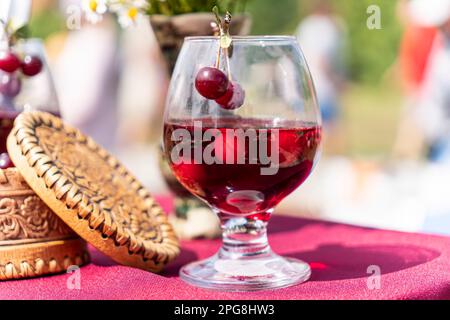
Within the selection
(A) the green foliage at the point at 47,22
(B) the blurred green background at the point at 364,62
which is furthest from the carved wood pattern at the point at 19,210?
(B) the blurred green background at the point at 364,62

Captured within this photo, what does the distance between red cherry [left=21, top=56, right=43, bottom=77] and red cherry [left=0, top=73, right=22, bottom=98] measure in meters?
0.02

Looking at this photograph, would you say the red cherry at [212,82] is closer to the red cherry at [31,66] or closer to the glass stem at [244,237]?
the glass stem at [244,237]

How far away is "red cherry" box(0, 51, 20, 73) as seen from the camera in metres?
1.17

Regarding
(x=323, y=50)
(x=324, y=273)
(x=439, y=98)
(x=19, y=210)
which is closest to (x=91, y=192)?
(x=19, y=210)

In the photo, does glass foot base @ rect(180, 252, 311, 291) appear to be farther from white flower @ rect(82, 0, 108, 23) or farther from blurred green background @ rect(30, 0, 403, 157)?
blurred green background @ rect(30, 0, 403, 157)

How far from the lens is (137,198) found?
46.3 inches

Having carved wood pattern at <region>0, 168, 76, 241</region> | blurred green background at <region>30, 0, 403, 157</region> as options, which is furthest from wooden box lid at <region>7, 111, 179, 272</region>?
blurred green background at <region>30, 0, 403, 157</region>

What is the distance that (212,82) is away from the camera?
949 millimetres

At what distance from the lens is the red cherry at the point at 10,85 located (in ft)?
3.99

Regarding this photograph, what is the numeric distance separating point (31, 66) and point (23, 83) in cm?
4

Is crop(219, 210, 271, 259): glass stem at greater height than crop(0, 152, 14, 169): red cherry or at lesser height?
lesser

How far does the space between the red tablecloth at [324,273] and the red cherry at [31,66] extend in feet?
1.00
